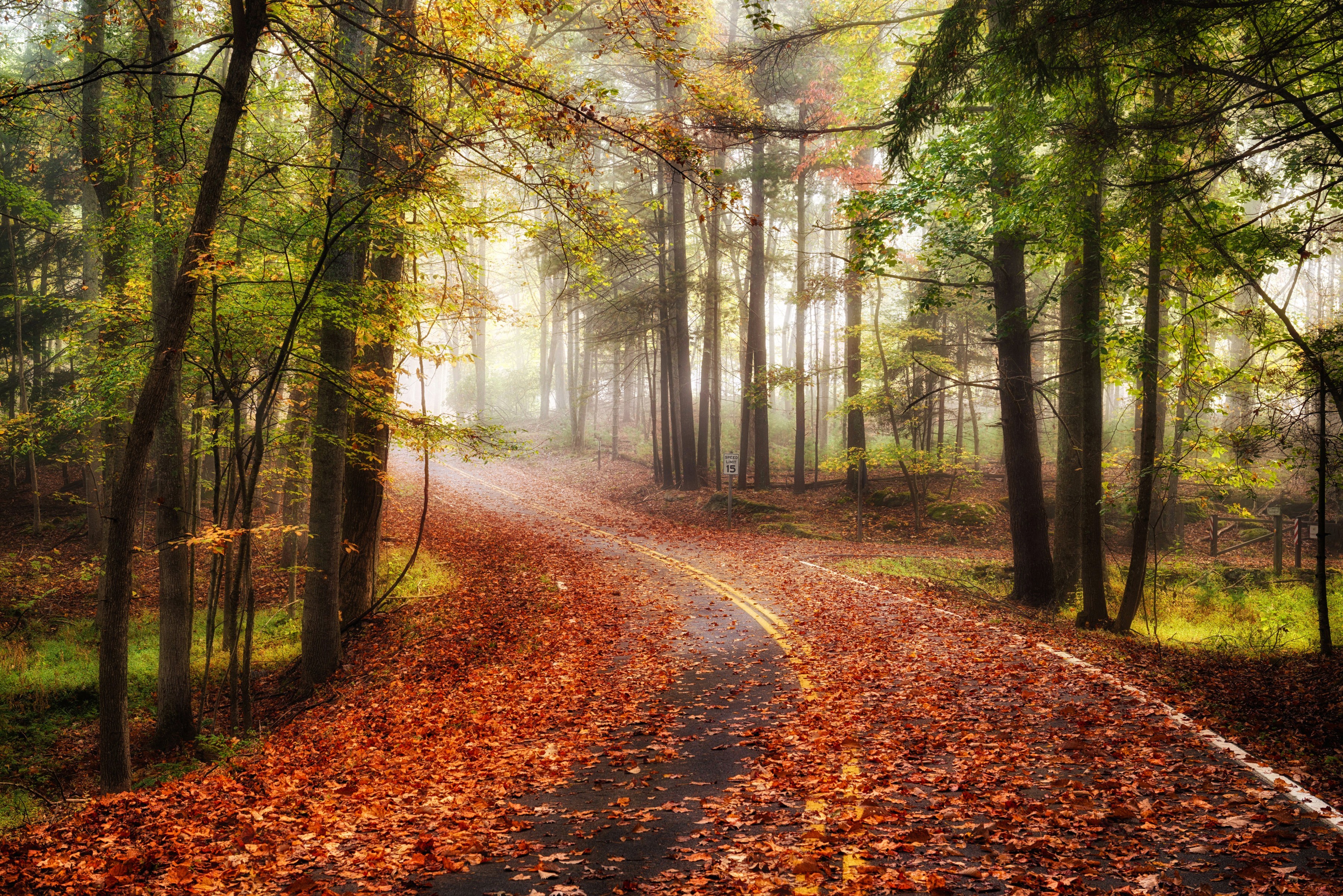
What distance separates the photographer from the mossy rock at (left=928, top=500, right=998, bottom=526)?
22.3 m

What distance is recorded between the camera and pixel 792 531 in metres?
20.8

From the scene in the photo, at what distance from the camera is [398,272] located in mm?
11898

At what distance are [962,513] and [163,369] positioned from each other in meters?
21.0

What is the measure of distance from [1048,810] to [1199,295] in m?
7.51

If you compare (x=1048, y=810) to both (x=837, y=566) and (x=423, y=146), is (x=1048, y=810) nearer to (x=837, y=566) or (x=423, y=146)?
(x=423, y=146)

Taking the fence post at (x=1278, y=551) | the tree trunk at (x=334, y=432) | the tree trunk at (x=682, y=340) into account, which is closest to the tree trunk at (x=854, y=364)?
the tree trunk at (x=682, y=340)

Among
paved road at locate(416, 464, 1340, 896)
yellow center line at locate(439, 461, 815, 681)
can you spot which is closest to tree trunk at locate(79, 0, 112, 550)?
paved road at locate(416, 464, 1340, 896)

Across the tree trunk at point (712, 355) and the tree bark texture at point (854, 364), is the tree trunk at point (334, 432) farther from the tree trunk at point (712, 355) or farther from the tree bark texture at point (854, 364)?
the tree bark texture at point (854, 364)

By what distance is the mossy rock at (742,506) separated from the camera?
73.7 feet

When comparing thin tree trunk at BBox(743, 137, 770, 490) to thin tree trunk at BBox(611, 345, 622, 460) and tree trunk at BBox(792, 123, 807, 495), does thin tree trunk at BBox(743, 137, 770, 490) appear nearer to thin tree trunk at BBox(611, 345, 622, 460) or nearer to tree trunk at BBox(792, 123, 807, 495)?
tree trunk at BBox(792, 123, 807, 495)

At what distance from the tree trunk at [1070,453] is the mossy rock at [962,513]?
8.92 metres

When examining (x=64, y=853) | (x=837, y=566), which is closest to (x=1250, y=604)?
(x=837, y=566)

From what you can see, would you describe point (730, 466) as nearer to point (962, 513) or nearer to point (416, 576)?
point (962, 513)

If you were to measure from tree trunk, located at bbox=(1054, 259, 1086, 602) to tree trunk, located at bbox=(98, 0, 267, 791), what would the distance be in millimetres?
11292
